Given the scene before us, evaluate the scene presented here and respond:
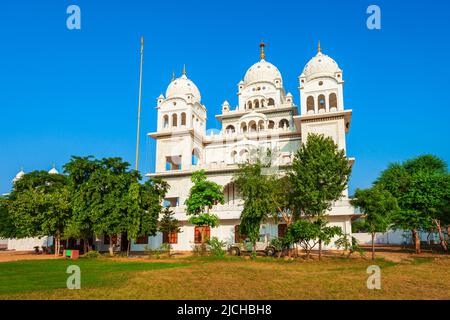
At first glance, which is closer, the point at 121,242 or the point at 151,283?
the point at 151,283

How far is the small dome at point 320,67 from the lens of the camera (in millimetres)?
37000

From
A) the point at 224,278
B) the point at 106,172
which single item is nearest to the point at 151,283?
the point at 224,278

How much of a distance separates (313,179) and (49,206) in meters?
20.7

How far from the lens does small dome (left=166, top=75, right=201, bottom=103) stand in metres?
43.0

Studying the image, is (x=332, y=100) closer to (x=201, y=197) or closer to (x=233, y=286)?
(x=201, y=197)

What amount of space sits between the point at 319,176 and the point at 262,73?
27.4m

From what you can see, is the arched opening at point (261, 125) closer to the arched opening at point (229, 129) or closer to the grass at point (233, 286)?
the arched opening at point (229, 129)

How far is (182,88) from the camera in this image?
143ft

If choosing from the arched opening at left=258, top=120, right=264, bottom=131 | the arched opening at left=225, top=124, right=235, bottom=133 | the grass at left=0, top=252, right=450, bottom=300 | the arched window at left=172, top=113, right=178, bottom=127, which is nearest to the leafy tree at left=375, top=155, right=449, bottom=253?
the grass at left=0, top=252, right=450, bottom=300

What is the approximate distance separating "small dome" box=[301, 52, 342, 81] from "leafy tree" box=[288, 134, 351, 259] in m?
15.1

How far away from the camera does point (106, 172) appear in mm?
27703

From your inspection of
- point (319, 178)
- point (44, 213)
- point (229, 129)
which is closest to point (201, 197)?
point (319, 178)

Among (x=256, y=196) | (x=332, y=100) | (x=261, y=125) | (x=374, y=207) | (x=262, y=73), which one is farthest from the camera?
(x=262, y=73)
